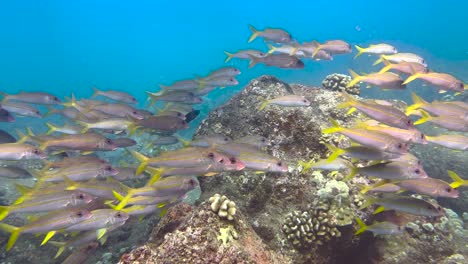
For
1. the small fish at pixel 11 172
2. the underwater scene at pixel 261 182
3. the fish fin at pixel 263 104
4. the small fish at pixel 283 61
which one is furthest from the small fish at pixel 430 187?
the small fish at pixel 11 172

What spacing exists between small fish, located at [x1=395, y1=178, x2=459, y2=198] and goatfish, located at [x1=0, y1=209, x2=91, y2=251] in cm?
441

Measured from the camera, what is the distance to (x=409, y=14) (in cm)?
14000

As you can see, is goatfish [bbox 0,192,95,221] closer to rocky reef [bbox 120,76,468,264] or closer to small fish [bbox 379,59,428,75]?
rocky reef [bbox 120,76,468,264]

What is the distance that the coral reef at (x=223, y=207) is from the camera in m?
3.70

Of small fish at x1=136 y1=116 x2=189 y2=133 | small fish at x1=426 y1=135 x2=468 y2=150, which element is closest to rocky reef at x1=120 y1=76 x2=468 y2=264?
small fish at x1=136 y1=116 x2=189 y2=133

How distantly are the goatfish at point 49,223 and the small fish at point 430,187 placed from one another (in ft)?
14.5

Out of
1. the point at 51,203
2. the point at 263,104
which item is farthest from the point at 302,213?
the point at 51,203

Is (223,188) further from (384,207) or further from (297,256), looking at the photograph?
(384,207)

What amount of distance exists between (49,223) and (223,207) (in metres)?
2.38

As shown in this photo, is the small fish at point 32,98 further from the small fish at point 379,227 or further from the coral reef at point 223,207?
the small fish at point 379,227

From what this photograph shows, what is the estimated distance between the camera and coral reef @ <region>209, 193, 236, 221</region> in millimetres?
3699

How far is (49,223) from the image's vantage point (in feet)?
14.1

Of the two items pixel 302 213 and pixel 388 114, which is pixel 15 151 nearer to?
pixel 302 213

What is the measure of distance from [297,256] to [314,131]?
2258 mm
